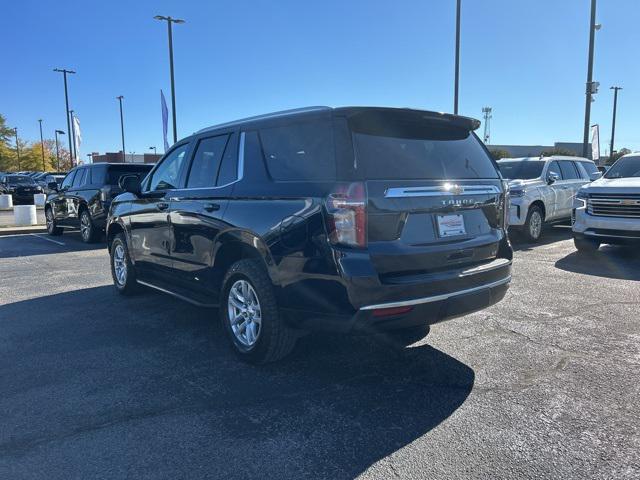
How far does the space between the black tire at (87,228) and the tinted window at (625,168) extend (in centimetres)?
1087

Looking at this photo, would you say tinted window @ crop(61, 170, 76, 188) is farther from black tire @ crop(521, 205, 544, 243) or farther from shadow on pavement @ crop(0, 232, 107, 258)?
black tire @ crop(521, 205, 544, 243)

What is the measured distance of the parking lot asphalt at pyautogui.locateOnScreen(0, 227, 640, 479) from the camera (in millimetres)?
2754

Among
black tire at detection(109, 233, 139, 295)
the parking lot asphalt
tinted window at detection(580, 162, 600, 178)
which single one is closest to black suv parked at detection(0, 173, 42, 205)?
black tire at detection(109, 233, 139, 295)

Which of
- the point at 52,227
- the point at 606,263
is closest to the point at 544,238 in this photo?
the point at 606,263

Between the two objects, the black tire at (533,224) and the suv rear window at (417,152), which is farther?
the black tire at (533,224)

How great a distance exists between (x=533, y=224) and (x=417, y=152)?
811 cm

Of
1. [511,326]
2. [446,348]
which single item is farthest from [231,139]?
[511,326]

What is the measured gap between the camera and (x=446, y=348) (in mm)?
4441

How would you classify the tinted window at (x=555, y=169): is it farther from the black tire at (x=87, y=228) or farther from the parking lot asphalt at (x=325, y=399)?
the black tire at (x=87, y=228)

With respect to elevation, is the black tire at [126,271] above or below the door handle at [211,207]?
below

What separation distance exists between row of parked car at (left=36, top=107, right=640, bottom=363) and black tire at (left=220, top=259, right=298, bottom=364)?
1 centimetres

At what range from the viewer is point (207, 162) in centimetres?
483

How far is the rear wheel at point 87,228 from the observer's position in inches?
465

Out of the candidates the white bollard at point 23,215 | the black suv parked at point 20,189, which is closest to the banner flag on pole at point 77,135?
the black suv parked at point 20,189
